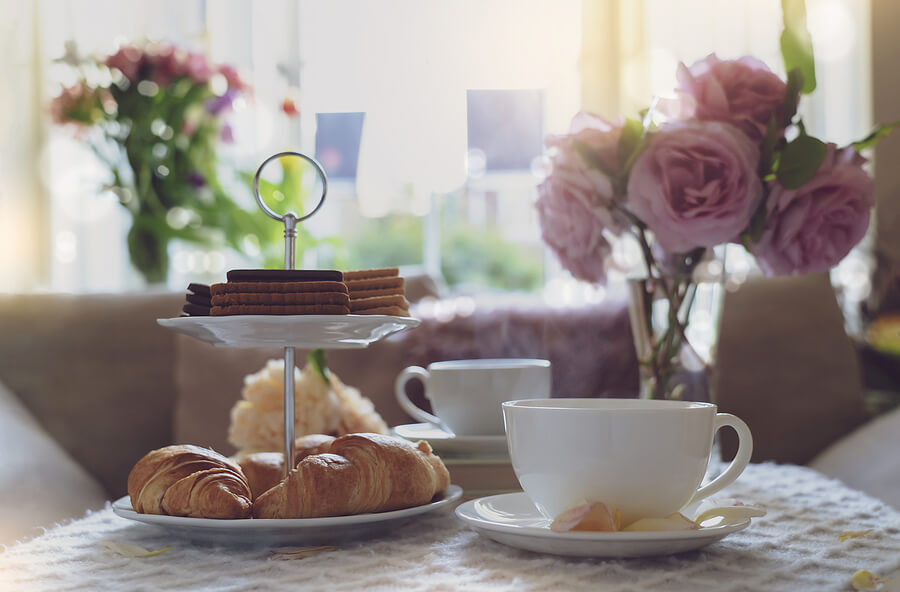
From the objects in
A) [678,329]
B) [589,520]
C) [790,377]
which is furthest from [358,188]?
[589,520]

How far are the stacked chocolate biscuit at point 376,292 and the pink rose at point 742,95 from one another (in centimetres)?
37

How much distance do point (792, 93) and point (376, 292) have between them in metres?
0.45

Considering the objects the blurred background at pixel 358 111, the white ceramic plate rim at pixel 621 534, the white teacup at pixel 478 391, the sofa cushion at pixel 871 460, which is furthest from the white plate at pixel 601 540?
the blurred background at pixel 358 111

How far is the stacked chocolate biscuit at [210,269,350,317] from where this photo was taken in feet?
1.88

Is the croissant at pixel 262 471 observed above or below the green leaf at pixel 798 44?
below

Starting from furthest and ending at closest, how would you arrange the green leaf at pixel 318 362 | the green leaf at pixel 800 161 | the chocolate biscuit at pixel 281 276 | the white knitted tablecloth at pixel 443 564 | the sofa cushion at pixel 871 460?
1. the sofa cushion at pixel 871 460
2. the green leaf at pixel 318 362
3. the green leaf at pixel 800 161
4. the chocolate biscuit at pixel 281 276
5. the white knitted tablecloth at pixel 443 564

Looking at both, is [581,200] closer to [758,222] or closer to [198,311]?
[758,222]

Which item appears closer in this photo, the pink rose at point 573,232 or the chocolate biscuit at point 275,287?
the chocolate biscuit at point 275,287

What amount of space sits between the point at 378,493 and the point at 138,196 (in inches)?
64.7

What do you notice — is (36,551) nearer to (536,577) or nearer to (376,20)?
(536,577)

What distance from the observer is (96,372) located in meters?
1.58

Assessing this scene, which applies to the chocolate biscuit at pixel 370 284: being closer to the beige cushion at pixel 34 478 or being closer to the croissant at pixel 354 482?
the croissant at pixel 354 482

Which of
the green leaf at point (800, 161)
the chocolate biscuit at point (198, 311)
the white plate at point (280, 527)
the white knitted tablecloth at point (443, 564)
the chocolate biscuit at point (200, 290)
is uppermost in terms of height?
the green leaf at point (800, 161)

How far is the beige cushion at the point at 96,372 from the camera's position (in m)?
1.56
